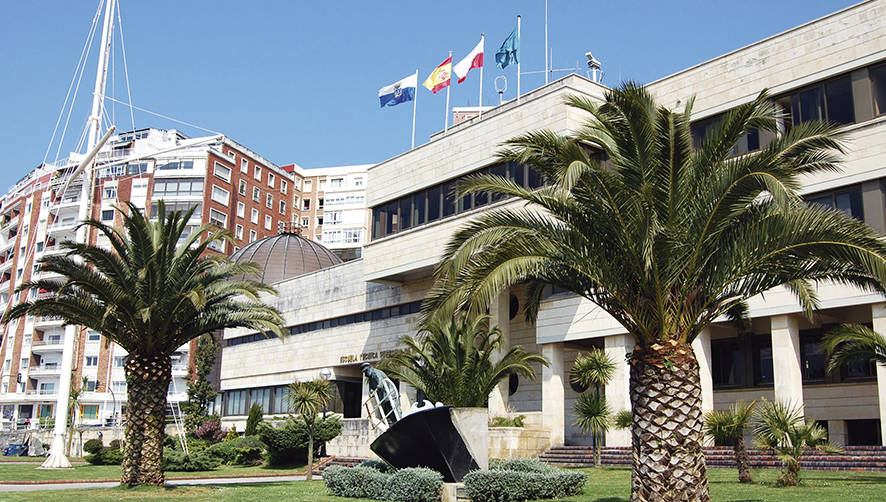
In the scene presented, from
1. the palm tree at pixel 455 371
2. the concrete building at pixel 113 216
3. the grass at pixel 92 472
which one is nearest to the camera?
the palm tree at pixel 455 371

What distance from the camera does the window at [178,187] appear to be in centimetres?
8925

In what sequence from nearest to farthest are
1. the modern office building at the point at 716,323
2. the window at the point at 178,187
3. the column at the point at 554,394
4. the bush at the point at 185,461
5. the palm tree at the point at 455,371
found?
the palm tree at the point at 455,371 < the modern office building at the point at 716,323 < the column at the point at 554,394 < the bush at the point at 185,461 < the window at the point at 178,187

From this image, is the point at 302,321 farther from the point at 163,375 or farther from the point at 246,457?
the point at 163,375

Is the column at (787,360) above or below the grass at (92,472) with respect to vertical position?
above

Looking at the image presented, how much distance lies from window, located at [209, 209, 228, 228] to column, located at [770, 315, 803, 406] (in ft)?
229

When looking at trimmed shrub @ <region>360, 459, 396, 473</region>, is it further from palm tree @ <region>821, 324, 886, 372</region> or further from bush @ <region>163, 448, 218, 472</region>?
bush @ <region>163, 448, 218, 472</region>

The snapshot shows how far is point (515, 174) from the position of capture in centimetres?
3816

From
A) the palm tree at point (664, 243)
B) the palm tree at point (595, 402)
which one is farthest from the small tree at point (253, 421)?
the palm tree at point (664, 243)

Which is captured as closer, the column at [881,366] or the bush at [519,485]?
the bush at [519,485]

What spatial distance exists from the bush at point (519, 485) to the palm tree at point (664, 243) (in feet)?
21.0

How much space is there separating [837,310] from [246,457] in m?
29.4

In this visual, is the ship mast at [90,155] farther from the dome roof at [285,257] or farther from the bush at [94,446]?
the dome roof at [285,257]

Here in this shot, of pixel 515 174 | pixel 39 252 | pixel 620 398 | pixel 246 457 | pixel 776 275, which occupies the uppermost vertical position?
pixel 39 252

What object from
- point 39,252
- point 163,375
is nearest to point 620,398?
point 163,375
